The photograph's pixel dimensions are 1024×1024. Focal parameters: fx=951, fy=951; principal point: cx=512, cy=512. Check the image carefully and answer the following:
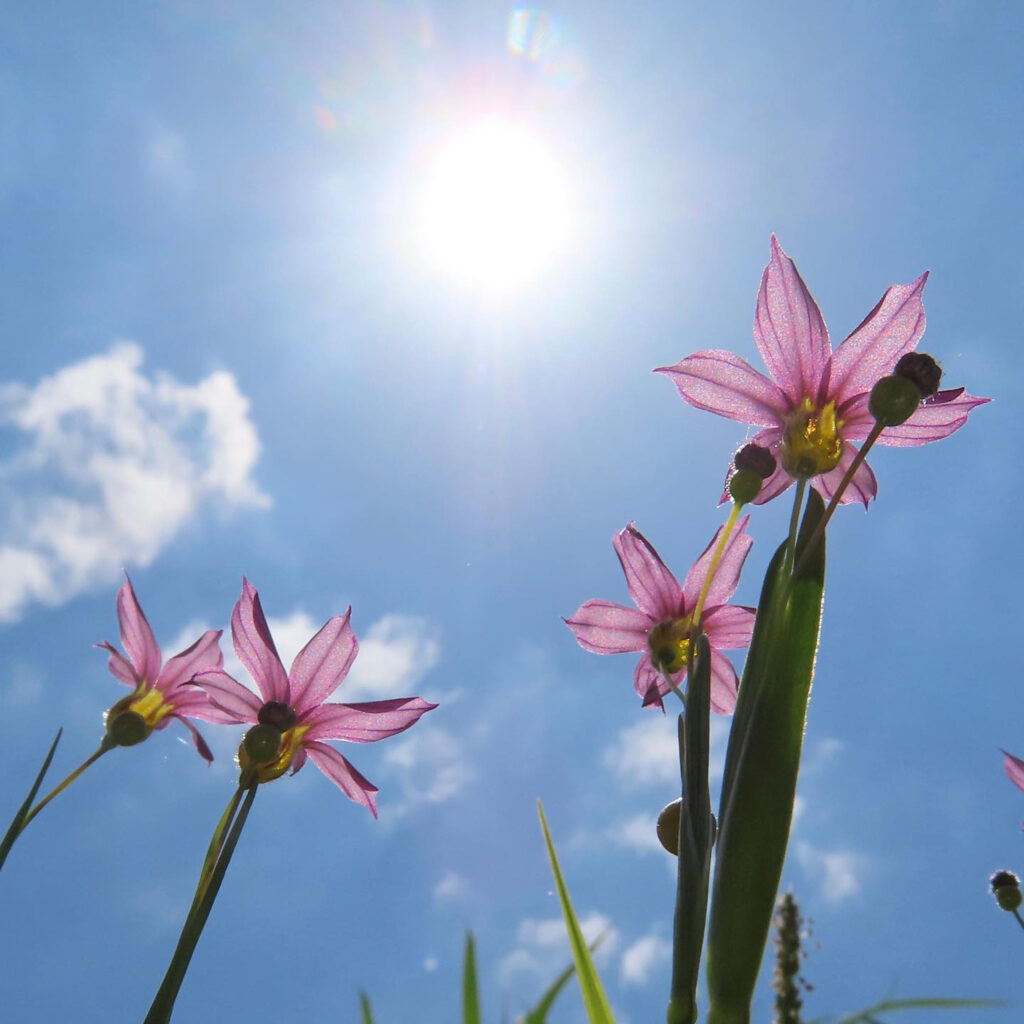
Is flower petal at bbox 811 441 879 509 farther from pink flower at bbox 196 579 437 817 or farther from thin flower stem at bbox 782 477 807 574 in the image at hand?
pink flower at bbox 196 579 437 817

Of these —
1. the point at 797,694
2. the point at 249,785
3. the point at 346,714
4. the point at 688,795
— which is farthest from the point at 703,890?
the point at 346,714

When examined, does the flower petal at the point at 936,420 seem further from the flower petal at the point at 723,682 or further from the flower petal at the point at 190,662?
the flower petal at the point at 190,662

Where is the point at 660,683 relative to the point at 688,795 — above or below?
above

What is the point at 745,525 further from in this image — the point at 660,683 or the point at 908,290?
the point at 908,290

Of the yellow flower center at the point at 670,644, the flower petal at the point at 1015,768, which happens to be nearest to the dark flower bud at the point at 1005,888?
the flower petal at the point at 1015,768

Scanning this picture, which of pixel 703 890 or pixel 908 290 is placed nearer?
pixel 703 890

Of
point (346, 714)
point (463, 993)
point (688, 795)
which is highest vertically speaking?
point (346, 714)

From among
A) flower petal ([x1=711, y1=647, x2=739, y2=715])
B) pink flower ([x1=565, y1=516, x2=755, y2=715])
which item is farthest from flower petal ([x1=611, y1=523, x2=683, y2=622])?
flower petal ([x1=711, y1=647, x2=739, y2=715])
